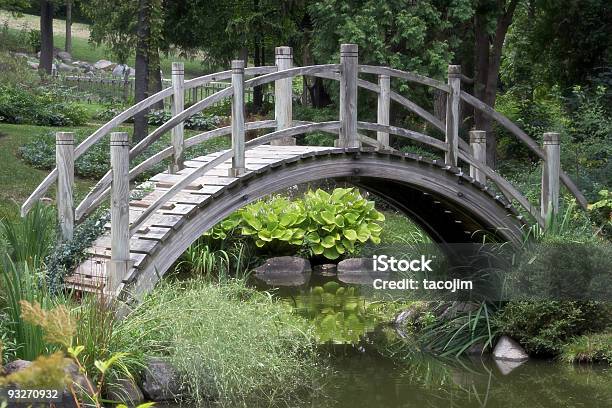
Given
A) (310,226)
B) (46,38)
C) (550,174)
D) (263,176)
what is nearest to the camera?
(263,176)

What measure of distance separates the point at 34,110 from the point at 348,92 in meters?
15.7

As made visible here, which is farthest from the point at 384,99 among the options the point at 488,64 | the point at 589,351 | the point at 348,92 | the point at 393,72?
the point at 488,64

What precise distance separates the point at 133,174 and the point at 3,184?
9039 millimetres

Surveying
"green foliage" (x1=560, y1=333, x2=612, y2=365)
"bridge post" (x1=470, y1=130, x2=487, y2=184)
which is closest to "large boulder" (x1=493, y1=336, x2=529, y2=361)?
"green foliage" (x1=560, y1=333, x2=612, y2=365)

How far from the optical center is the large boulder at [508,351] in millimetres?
12000

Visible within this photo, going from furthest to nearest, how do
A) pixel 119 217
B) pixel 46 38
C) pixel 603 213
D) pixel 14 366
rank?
pixel 46 38
pixel 603 213
pixel 119 217
pixel 14 366

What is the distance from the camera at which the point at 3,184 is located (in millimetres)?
19016

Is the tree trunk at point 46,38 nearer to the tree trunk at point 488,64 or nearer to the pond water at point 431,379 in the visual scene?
the tree trunk at point 488,64

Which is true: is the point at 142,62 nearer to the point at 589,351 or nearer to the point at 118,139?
the point at 118,139

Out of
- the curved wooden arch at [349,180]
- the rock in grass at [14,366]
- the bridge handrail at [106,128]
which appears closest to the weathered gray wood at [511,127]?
the curved wooden arch at [349,180]

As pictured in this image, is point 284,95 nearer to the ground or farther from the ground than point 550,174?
farther from the ground

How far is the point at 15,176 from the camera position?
19.6m

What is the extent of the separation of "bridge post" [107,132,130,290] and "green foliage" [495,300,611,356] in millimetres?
4582

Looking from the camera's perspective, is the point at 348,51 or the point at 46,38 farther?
the point at 46,38
